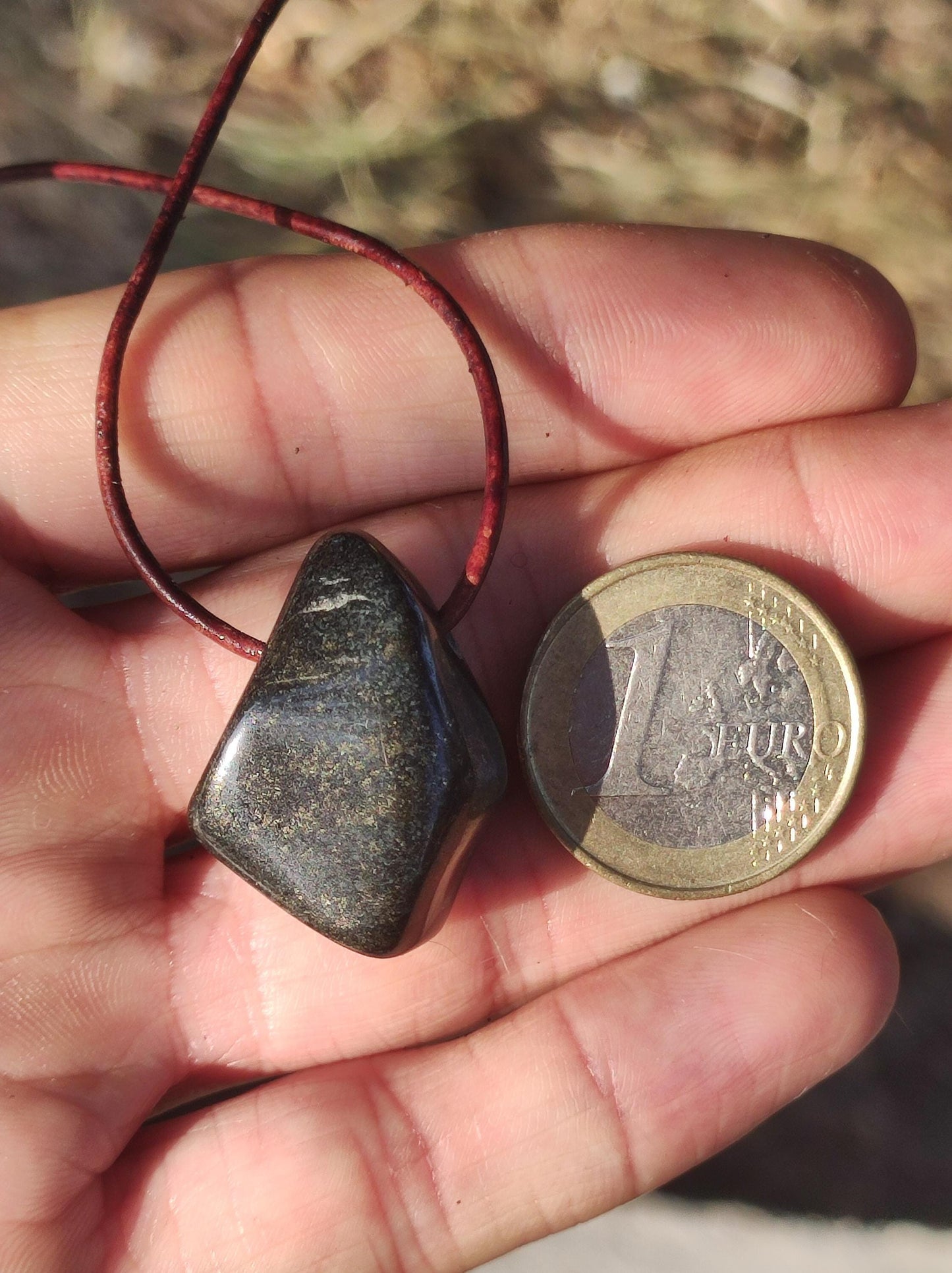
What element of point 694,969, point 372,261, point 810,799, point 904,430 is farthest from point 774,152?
point 694,969

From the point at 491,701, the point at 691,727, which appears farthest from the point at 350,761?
the point at 691,727

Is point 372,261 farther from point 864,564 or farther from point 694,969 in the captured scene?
point 694,969

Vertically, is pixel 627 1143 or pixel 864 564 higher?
pixel 864 564

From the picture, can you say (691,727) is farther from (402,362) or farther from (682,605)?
(402,362)

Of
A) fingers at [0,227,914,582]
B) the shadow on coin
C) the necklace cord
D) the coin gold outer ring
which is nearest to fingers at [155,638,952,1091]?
the coin gold outer ring

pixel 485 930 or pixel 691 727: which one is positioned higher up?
pixel 691 727

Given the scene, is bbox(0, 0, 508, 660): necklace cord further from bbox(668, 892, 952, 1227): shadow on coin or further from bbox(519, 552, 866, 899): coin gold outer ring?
bbox(668, 892, 952, 1227): shadow on coin
